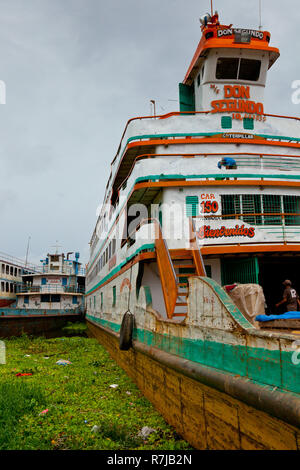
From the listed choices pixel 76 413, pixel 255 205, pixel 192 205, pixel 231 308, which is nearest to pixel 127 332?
pixel 76 413

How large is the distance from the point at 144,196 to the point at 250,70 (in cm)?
737

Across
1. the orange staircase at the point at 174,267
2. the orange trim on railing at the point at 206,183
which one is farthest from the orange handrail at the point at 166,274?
the orange trim on railing at the point at 206,183

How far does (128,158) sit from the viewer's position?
587 inches

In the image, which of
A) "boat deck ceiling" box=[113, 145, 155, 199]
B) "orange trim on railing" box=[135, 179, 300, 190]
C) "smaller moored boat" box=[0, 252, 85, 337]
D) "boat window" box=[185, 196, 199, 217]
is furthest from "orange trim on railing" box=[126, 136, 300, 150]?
"smaller moored boat" box=[0, 252, 85, 337]

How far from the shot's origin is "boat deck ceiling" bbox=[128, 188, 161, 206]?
12.0 meters

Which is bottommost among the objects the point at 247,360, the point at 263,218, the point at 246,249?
the point at 247,360

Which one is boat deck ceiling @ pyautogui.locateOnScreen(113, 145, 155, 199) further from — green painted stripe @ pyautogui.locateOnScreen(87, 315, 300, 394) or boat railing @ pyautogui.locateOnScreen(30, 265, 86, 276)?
boat railing @ pyautogui.locateOnScreen(30, 265, 86, 276)

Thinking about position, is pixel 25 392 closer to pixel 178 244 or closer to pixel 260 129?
pixel 178 244

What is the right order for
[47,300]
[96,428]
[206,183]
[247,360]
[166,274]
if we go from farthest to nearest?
[47,300]
[206,183]
[166,274]
[96,428]
[247,360]

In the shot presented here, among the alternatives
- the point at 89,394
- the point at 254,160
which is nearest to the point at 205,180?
the point at 254,160

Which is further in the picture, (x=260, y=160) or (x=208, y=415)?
(x=260, y=160)

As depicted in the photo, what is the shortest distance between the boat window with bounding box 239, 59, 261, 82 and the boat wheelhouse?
1.7 inches

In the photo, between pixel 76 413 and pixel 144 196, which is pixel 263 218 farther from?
pixel 76 413

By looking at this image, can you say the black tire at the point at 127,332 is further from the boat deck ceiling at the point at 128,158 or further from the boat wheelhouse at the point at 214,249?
the boat deck ceiling at the point at 128,158
